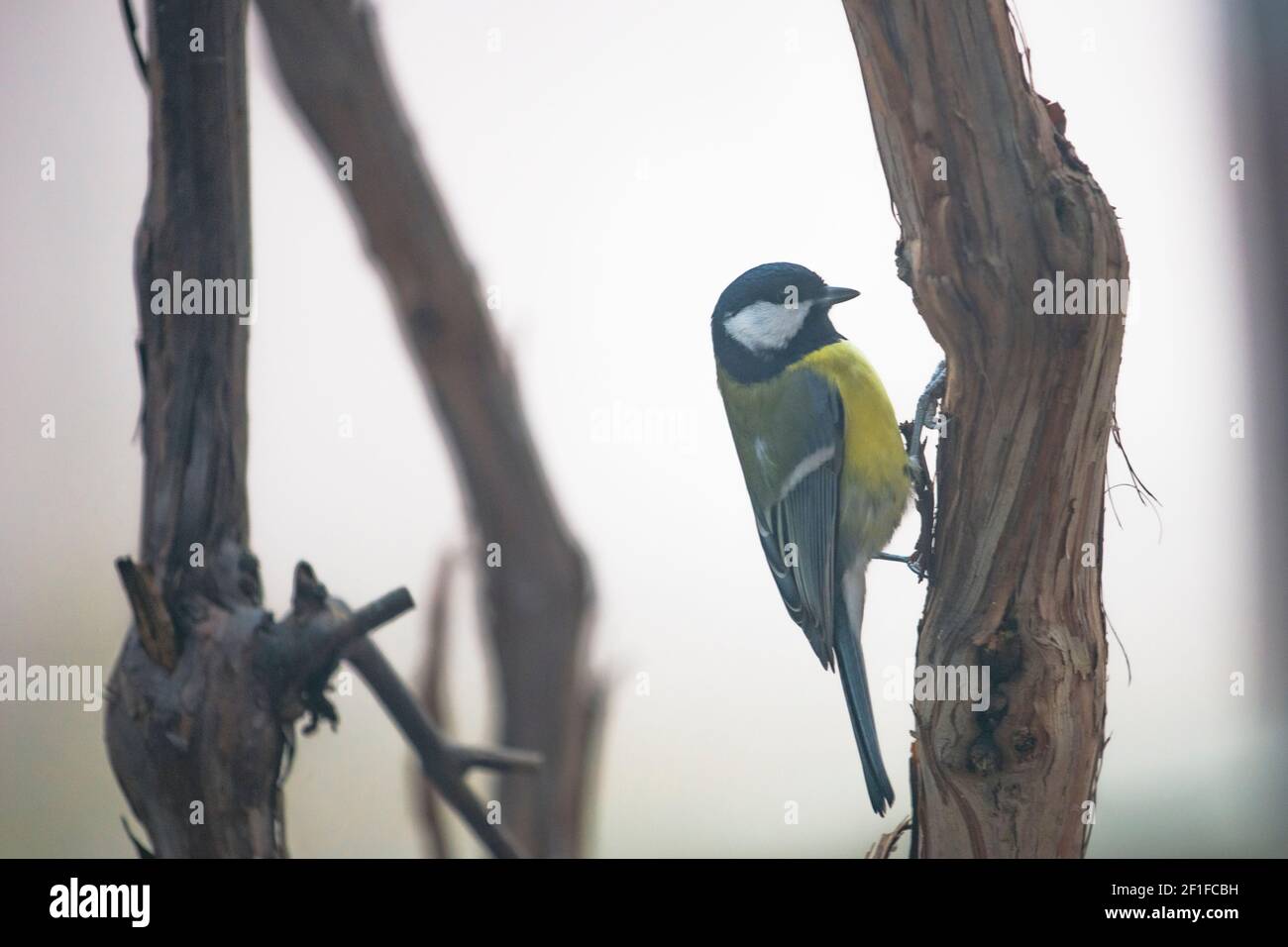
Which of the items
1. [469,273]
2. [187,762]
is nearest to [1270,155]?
[469,273]

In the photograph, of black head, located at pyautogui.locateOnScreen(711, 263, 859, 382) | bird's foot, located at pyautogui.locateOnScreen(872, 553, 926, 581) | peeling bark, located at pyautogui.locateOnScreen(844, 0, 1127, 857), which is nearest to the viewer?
peeling bark, located at pyautogui.locateOnScreen(844, 0, 1127, 857)

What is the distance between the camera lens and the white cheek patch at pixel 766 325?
5.32 ft

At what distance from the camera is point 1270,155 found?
1.87 m

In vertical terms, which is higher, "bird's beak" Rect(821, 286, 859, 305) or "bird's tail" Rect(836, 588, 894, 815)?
"bird's beak" Rect(821, 286, 859, 305)

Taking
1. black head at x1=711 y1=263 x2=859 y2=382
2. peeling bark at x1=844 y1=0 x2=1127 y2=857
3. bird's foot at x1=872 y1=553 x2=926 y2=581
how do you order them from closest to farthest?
peeling bark at x1=844 y1=0 x2=1127 y2=857
bird's foot at x1=872 y1=553 x2=926 y2=581
black head at x1=711 y1=263 x2=859 y2=382

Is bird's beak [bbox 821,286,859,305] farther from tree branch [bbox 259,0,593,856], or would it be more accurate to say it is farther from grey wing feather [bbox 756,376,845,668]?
tree branch [bbox 259,0,593,856]

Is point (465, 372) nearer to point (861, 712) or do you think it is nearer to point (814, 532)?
point (814, 532)

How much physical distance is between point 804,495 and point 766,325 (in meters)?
0.30

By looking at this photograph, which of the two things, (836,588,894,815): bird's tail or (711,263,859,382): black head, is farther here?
(711,263,859,382): black head

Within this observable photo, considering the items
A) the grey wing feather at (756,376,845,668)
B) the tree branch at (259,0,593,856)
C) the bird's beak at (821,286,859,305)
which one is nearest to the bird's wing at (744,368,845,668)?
the grey wing feather at (756,376,845,668)

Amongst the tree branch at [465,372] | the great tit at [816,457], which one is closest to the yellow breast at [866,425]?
the great tit at [816,457]

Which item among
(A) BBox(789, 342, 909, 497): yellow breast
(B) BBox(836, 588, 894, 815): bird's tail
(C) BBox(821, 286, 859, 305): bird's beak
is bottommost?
(B) BBox(836, 588, 894, 815): bird's tail

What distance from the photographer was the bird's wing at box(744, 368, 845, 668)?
61.9 inches

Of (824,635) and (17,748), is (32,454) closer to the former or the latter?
(17,748)
